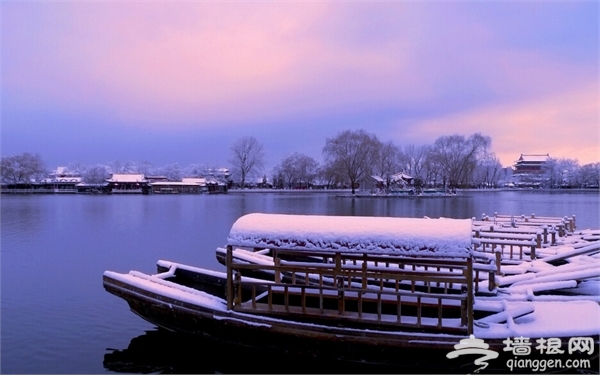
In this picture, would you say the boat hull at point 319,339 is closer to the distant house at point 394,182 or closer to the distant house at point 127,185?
the distant house at point 394,182

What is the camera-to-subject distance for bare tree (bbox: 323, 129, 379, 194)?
83.3m

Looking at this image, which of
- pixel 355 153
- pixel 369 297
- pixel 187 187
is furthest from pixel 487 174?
pixel 369 297

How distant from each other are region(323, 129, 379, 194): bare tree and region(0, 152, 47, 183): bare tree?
72.9m

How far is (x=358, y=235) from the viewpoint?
7.20 metres

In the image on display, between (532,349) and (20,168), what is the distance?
4672 inches

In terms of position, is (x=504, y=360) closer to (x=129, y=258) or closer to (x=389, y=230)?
(x=389, y=230)

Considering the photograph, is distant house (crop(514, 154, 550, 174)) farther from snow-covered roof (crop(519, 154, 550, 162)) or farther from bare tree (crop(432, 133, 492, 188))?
bare tree (crop(432, 133, 492, 188))

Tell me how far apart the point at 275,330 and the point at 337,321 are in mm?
1067

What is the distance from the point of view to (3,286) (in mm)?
13625

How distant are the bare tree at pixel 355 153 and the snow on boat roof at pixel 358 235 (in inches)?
2978

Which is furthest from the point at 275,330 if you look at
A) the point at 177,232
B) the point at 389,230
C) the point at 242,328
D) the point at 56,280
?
the point at 177,232

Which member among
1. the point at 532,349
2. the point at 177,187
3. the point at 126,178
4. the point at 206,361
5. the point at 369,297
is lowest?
the point at 206,361

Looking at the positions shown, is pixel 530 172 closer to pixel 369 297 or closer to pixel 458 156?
pixel 458 156

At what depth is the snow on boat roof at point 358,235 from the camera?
6770mm
